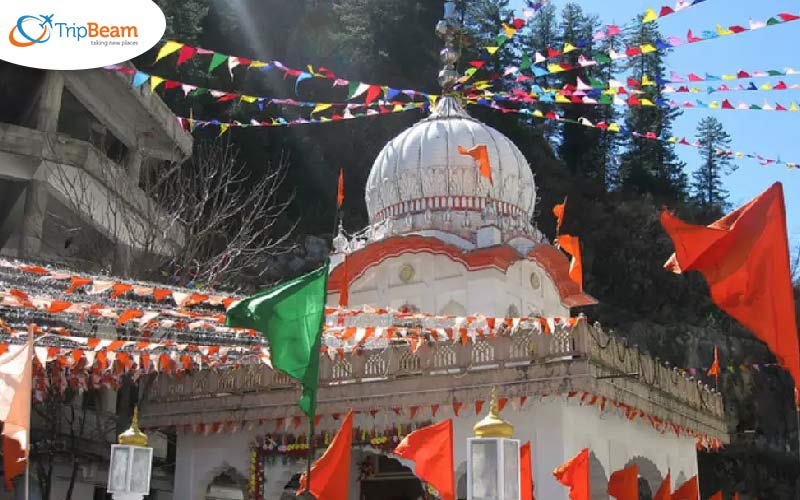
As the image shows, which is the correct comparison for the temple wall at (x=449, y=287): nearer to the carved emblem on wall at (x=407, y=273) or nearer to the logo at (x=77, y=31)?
the carved emblem on wall at (x=407, y=273)

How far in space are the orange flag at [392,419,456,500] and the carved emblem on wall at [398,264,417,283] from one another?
10.6m

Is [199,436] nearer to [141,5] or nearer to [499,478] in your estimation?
[141,5]

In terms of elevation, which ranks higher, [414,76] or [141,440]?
[414,76]

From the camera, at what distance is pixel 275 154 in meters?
45.8

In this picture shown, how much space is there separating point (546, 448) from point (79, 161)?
580 inches

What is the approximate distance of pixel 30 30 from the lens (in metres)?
21.5

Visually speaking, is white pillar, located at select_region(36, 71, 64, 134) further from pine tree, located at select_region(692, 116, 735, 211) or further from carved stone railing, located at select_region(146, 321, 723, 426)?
pine tree, located at select_region(692, 116, 735, 211)

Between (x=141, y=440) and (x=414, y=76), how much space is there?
138 ft

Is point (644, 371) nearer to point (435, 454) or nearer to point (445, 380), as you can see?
point (445, 380)

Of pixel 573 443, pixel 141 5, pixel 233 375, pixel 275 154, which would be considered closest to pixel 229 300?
pixel 233 375

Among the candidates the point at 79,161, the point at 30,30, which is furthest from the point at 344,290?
the point at 30,30

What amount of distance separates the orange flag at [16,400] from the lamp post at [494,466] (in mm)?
4995

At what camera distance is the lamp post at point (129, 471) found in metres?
9.52

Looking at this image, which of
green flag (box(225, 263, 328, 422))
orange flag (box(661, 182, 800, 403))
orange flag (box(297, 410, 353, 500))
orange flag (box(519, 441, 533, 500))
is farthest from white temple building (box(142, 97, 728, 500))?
orange flag (box(661, 182, 800, 403))
